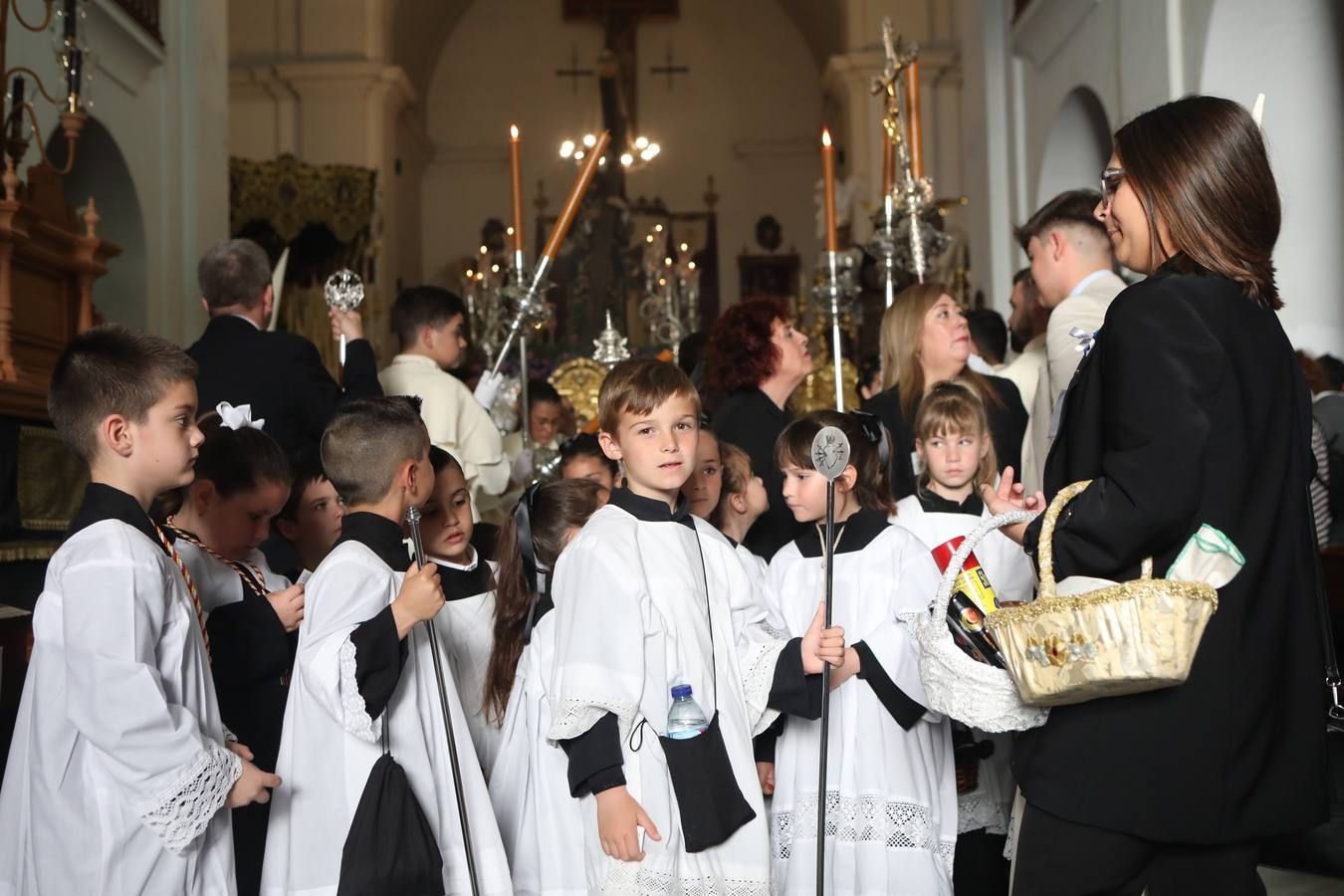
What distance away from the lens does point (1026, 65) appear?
30.9 ft

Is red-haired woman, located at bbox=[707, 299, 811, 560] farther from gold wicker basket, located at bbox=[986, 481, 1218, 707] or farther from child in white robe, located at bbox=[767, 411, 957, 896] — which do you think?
gold wicker basket, located at bbox=[986, 481, 1218, 707]

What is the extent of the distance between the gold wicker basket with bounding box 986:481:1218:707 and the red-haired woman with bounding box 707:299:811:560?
7.57ft

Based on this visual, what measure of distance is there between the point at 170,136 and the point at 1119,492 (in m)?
8.02

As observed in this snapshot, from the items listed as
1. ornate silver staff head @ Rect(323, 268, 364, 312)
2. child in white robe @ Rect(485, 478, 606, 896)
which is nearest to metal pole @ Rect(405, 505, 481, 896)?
child in white robe @ Rect(485, 478, 606, 896)

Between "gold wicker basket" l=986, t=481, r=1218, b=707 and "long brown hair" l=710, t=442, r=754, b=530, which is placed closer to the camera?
"gold wicker basket" l=986, t=481, r=1218, b=707

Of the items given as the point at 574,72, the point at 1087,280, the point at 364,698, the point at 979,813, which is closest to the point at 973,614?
the point at 364,698

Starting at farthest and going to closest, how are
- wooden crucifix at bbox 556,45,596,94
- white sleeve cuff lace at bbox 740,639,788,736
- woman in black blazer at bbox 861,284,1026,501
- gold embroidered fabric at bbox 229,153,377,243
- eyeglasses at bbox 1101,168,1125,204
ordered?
wooden crucifix at bbox 556,45,596,94 → gold embroidered fabric at bbox 229,153,377,243 → woman in black blazer at bbox 861,284,1026,501 → white sleeve cuff lace at bbox 740,639,788,736 → eyeglasses at bbox 1101,168,1125,204

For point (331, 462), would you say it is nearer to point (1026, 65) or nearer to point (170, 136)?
point (170, 136)

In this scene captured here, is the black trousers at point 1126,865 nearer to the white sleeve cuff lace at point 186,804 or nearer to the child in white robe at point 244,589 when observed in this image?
the white sleeve cuff lace at point 186,804

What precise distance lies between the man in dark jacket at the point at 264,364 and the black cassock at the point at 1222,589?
294cm

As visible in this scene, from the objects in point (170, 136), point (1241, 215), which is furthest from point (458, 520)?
point (170, 136)

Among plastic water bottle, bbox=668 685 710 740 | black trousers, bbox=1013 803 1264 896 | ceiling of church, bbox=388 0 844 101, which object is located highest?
ceiling of church, bbox=388 0 844 101

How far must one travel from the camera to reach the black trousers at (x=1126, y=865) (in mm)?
2371

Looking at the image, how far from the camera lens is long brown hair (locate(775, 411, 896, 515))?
3.80 m
